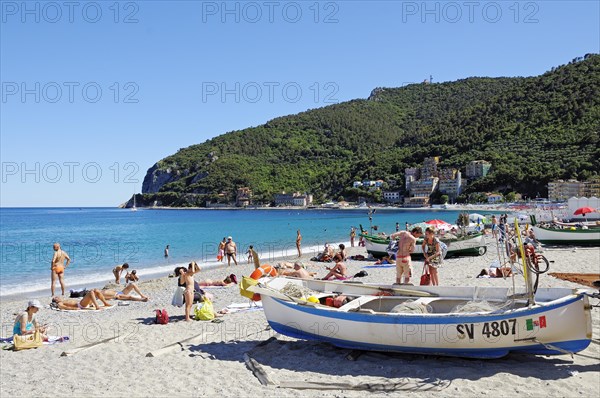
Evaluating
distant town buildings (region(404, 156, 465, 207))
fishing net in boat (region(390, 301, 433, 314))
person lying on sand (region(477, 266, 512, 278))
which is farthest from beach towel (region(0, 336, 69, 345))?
distant town buildings (region(404, 156, 465, 207))

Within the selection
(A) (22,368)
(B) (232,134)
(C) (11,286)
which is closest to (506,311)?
(A) (22,368)

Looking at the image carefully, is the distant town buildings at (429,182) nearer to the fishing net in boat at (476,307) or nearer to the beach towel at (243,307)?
the beach towel at (243,307)

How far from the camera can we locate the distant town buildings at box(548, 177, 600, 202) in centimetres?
9069

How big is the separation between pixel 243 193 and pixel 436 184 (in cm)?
6224

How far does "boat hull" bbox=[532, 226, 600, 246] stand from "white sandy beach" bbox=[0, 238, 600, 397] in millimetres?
15024

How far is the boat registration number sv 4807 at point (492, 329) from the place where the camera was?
671cm

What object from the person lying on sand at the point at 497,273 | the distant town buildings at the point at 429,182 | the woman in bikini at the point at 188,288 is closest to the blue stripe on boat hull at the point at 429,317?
the woman in bikini at the point at 188,288

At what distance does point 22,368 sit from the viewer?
25.5ft

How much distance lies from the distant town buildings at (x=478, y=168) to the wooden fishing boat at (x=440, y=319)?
373 feet

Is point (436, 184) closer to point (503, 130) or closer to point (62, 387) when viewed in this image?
point (503, 130)

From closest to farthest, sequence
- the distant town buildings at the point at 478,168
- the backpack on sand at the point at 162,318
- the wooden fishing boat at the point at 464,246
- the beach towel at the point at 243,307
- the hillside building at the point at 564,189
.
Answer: the backpack on sand at the point at 162,318 → the beach towel at the point at 243,307 → the wooden fishing boat at the point at 464,246 → the hillside building at the point at 564,189 → the distant town buildings at the point at 478,168

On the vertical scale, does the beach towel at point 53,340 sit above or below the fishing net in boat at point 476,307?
below

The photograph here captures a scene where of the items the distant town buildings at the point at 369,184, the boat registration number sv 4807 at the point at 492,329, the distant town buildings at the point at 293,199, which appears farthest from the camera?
the distant town buildings at the point at 293,199

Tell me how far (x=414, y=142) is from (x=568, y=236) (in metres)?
137
